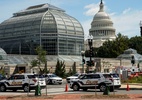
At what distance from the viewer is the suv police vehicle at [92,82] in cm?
3719

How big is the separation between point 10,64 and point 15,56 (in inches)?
265

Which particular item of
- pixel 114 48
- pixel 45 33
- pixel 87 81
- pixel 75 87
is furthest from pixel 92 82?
pixel 114 48

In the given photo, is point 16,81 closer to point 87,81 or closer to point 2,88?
point 2,88

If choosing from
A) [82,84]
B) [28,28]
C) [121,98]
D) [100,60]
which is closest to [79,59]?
[100,60]

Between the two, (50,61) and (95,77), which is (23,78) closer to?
(95,77)

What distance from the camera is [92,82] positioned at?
37906 mm

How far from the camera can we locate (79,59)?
10775 cm

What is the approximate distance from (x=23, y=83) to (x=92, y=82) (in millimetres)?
6941

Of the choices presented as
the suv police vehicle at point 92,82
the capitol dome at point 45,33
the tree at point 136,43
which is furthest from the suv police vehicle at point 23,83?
the tree at point 136,43

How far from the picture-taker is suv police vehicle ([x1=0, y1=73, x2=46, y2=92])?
124 feet

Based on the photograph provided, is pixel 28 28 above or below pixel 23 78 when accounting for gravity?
above

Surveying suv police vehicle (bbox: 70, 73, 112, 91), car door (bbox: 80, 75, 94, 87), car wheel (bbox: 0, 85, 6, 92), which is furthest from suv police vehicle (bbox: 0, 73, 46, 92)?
car door (bbox: 80, 75, 94, 87)

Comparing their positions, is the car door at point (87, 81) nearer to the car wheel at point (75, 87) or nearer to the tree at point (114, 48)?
the car wheel at point (75, 87)

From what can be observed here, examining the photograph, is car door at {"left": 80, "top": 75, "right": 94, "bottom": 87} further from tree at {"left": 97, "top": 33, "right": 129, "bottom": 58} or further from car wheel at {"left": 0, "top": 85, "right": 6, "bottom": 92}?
tree at {"left": 97, "top": 33, "right": 129, "bottom": 58}
